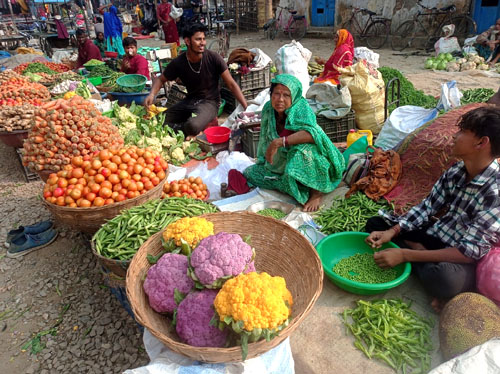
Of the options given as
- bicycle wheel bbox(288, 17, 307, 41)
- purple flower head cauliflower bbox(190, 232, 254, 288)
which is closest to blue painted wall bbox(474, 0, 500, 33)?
bicycle wheel bbox(288, 17, 307, 41)

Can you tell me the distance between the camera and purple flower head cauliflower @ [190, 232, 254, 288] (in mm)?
1536

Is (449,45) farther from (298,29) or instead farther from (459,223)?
(459,223)

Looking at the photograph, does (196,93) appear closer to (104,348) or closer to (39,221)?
(39,221)

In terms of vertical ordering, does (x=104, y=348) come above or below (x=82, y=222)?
below

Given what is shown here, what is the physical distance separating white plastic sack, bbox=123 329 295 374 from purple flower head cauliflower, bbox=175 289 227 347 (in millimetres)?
88

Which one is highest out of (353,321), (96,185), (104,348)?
(96,185)

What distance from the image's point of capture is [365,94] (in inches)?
180

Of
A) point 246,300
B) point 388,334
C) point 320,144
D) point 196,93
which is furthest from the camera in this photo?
point 196,93

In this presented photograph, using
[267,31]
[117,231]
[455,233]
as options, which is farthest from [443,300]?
[267,31]

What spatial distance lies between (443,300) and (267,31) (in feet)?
49.4

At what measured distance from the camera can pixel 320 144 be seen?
318 centimetres

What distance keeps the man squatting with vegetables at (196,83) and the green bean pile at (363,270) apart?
9.24 feet

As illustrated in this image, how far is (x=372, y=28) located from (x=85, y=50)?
31.6ft

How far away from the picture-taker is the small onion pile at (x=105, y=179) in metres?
2.59
